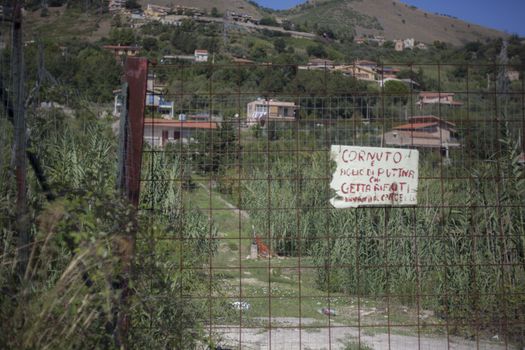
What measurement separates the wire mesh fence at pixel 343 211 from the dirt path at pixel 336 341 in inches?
0.9

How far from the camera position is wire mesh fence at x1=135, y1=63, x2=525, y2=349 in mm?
5238

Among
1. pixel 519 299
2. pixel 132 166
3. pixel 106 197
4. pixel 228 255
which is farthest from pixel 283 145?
pixel 228 255

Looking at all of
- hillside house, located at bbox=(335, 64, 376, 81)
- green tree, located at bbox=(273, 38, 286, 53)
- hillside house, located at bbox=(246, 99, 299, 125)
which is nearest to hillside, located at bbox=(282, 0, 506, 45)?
green tree, located at bbox=(273, 38, 286, 53)

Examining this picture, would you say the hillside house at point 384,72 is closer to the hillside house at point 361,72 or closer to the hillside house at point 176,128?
the hillside house at point 361,72

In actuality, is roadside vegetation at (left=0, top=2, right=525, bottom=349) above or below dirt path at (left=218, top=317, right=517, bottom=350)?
above

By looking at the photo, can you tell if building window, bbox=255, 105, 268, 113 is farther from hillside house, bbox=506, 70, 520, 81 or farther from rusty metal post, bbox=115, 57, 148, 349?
hillside house, bbox=506, 70, 520, 81

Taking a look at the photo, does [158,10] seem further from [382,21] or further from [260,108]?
[382,21]

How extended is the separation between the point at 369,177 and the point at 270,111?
1334 mm

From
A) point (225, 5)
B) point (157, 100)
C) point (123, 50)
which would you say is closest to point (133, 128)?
point (157, 100)

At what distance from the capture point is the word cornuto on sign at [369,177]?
17.0 feet

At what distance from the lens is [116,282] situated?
158 inches

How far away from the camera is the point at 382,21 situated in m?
78.8

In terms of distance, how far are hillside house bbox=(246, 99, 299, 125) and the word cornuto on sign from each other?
76cm

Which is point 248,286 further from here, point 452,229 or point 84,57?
point 84,57
